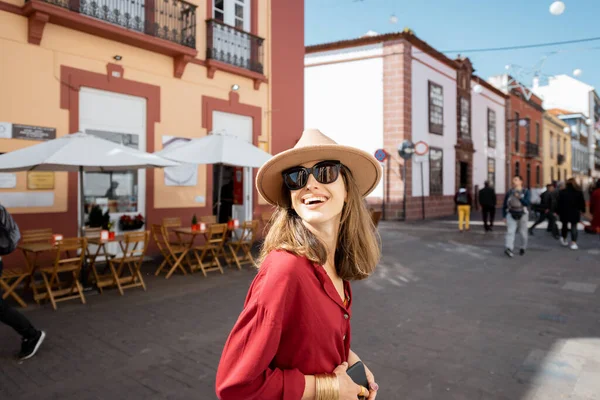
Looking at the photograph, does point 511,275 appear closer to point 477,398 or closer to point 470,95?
point 477,398

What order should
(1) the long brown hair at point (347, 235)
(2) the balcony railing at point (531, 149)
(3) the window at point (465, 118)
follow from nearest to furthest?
(1) the long brown hair at point (347, 235)
(3) the window at point (465, 118)
(2) the balcony railing at point (531, 149)

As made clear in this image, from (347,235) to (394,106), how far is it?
1793 cm

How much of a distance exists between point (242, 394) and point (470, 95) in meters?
27.3

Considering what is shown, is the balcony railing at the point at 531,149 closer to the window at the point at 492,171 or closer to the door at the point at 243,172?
the window at the point at 492,171

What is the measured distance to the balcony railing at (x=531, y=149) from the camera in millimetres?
34844

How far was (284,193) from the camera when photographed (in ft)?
5.80

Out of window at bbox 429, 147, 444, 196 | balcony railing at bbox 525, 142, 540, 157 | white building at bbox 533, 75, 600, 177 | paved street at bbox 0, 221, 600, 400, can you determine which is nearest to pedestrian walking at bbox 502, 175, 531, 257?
paved street at bbox 0, 221, 600, 400

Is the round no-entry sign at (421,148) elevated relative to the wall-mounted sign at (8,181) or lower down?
elevated

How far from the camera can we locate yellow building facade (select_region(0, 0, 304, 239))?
7574 millimetres

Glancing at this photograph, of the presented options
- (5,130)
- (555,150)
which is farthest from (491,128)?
(5,130)

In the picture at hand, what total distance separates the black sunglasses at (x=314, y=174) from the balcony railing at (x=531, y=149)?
37664 millimetres

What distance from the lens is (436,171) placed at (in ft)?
71.2

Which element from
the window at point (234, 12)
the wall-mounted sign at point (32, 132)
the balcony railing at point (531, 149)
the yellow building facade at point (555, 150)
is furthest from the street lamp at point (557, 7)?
the yellow building facade at point (555, 150)

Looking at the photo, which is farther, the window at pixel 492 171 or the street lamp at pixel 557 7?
the window at pixel 492 171
